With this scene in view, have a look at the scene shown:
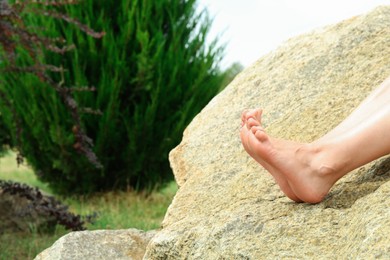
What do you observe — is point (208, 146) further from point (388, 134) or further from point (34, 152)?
point (34, 152)

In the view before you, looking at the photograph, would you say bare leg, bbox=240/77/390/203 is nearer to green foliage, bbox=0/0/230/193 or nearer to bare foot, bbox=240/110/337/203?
bare foot, bbox=240/110/337/203

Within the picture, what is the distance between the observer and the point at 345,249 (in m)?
1.99

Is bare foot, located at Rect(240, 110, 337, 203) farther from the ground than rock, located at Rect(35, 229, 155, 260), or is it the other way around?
bare foot, located at Rect(240, 110, 337, 203)

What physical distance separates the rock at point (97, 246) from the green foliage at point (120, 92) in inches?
121

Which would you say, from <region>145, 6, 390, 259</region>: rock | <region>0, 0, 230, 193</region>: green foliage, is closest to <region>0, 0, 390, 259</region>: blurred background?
<region>0, 0, 230, 193</region>: green foliage

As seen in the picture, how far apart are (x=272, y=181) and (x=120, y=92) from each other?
384 cm

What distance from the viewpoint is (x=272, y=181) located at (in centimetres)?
262

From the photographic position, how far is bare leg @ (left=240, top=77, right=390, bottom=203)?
2209 mm

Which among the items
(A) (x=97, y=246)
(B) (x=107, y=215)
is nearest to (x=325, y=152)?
(A) (x=97, y=246)

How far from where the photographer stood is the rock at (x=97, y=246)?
9.48ft

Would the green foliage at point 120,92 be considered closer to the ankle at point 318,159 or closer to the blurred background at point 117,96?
the blurred background at point 117,96

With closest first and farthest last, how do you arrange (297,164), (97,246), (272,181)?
(297,164), (272,181), (97,246)

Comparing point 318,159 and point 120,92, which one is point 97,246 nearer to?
point 318,159

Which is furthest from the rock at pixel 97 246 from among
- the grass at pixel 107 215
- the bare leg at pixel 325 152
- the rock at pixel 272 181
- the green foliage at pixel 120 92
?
the green foliage at pixel 120 92
